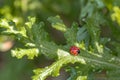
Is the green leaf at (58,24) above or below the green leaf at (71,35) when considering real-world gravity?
above

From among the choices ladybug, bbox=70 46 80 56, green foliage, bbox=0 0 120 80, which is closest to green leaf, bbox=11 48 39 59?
green foliage, bbox=0 0 120 80

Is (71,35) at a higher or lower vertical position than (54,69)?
higher

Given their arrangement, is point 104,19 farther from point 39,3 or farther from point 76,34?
point 39,3

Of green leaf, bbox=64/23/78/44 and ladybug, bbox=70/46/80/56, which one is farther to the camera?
green leaf, bbox=64/23/78/44

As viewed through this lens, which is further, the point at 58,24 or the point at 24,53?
the point at 58,24

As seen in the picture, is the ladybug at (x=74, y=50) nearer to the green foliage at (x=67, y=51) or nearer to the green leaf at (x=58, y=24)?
the green foliage at (x=67, y=51)

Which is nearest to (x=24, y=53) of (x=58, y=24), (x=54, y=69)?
(x=54, y=69)

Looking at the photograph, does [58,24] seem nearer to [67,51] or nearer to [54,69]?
[67,51]

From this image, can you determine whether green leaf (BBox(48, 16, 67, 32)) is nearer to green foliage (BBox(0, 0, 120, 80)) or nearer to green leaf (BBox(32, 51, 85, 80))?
green foliage (BBox(0, 0, 120, 80))

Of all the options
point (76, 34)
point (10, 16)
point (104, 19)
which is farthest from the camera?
point (10, 16)

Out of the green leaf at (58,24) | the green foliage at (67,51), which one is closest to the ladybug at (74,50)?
the green foliage at (67,51)

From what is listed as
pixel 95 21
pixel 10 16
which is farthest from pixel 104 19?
pixel 10 16
